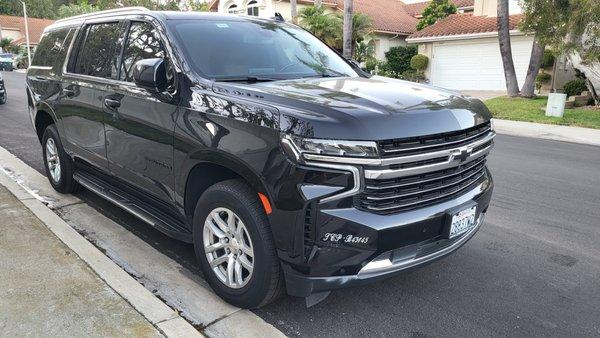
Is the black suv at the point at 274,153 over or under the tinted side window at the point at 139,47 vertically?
under

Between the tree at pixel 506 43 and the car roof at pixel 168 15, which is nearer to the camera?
the car roof at pixel 168 15

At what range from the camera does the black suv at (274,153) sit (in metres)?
2.71

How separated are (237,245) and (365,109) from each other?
115 centimetres

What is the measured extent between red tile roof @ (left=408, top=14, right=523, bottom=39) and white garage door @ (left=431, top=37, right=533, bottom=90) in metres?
0.54

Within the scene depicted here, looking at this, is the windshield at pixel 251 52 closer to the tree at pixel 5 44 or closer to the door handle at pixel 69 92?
the door handle at pixel 69 92

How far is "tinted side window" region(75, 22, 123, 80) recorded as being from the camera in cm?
433

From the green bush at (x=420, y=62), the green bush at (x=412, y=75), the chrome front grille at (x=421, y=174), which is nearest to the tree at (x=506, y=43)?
the green bush at (x=412, y=75)

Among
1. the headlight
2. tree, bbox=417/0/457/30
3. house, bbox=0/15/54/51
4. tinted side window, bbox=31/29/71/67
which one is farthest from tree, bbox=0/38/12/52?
the headlight

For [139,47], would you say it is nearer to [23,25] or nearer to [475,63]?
[475,63]

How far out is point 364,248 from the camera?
2754mm

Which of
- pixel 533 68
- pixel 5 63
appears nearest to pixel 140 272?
pixel 533 68

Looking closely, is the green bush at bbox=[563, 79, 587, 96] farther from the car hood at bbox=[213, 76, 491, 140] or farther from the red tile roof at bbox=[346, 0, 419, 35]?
the car hood at bbox=[213, 76, 491, 140]

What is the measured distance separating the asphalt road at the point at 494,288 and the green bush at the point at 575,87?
49.8ft

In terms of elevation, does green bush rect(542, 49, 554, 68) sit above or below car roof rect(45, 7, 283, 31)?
below
